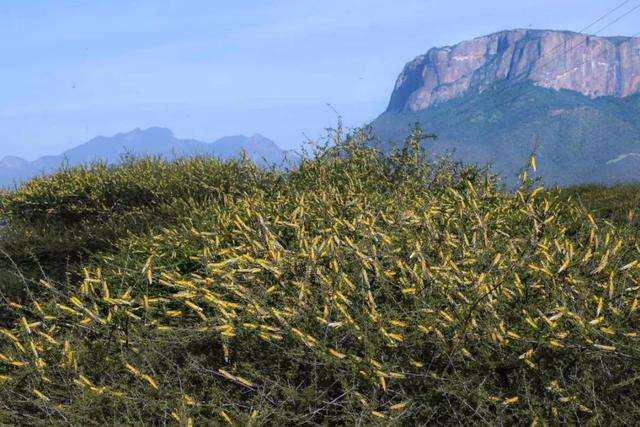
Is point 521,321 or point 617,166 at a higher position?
point 521,321

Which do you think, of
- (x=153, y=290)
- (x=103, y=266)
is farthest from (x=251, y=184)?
(x=153, y=290)

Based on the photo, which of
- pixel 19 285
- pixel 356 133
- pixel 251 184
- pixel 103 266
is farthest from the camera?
pixel 356 133

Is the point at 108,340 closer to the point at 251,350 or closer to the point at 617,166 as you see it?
the point at 251,350

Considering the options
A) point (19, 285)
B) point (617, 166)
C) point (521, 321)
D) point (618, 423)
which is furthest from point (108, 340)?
point (617, 166)

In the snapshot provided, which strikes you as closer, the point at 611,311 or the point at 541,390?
the point at 541,390

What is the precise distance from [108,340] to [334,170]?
571 centimetres

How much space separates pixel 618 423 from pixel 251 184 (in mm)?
7416

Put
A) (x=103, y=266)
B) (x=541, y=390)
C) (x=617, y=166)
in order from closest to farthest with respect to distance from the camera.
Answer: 1. (x=541, y=390)
2. (x=103, y=266)
3. (x=617, y=166)

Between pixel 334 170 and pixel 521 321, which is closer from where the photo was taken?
pixel 521 321

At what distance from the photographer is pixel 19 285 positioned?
8.91m

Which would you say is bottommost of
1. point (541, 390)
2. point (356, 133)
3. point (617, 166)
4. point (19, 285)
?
point (617, 166)

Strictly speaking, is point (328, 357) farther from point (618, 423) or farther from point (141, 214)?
point (141, 214)

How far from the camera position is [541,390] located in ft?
11.5

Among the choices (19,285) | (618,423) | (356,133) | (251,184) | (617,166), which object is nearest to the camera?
(618,423)
